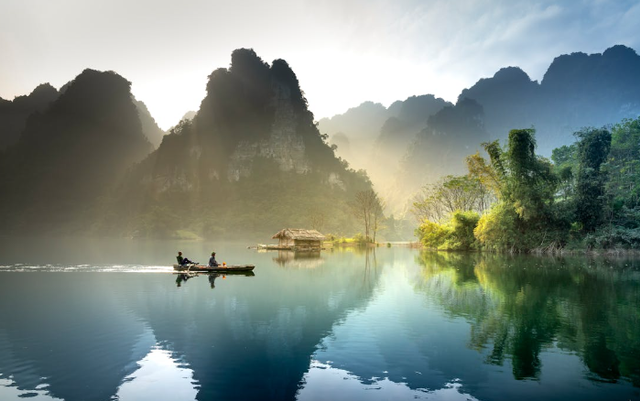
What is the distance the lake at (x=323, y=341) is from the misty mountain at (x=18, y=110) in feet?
704

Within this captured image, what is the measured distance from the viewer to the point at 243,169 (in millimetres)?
131125

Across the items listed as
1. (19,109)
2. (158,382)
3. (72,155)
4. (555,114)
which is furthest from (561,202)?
(19,109)

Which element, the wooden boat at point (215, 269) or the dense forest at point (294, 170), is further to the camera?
the dense forest at point (294, 170)

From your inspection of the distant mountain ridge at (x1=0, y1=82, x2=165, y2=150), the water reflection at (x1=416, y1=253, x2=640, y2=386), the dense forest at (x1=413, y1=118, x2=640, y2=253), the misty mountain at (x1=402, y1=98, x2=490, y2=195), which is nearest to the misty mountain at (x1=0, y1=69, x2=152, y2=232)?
the distant mountain ridge at (x1=0, y1=82, x2=165, y2=150)

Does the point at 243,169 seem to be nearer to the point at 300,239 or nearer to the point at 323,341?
the point at 300,239

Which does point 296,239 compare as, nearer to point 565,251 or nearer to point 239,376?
point 565,251

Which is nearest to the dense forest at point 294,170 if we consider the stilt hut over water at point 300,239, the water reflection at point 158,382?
the stilt hut over water at point 300,239

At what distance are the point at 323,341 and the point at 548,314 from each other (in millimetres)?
8294

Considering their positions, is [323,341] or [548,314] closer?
[323,341]

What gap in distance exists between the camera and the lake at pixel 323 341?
7.40 m

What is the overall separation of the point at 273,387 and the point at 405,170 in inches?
7607

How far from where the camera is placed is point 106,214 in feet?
402

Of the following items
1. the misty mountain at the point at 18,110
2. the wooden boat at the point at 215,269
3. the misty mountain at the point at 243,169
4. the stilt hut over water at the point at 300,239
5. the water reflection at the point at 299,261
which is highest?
the misty mountain at the point at 18,110

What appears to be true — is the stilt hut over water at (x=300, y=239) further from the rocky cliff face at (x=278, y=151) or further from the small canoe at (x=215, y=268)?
the rocky cliff face at (x=278, y=151)
